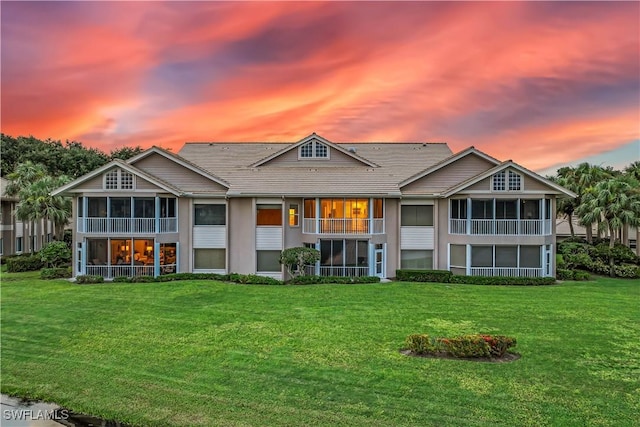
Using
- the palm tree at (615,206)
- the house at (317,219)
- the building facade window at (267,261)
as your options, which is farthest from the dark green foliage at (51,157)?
the palm tree at (615,206)

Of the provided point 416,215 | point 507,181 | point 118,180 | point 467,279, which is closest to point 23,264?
point 118,180

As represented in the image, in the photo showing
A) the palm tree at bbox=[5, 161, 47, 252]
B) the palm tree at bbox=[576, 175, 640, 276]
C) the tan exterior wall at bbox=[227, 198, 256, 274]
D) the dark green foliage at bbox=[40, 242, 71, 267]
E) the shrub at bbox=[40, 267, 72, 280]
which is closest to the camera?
the shrub at bbox=[40, 267, 72, 280]

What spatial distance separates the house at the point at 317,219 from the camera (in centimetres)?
2552

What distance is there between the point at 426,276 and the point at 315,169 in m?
11.0

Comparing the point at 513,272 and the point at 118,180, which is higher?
the point at 118,180

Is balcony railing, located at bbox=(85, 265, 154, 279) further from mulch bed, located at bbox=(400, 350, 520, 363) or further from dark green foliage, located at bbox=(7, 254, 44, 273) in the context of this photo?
mulch bed, located at bbox=(400, 350, 520, 363)

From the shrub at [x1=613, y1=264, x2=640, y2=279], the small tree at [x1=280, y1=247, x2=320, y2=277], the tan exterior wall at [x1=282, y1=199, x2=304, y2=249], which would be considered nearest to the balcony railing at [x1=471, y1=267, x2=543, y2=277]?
the shrub at [x1=613, y1=264, x2=640, y2=279]

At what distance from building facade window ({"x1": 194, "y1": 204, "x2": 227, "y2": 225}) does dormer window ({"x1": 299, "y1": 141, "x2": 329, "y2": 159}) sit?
728 centimetres

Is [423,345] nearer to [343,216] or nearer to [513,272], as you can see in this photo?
[343,216]

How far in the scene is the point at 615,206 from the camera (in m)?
28.9

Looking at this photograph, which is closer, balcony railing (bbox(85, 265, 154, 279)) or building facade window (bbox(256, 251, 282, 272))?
balcony railing (bbox(85, 265, 154, 279))

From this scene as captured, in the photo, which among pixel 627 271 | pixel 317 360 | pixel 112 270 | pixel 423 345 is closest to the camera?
pixel 317 360

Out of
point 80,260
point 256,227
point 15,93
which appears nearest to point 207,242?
point 256,227

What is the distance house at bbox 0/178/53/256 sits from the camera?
35281 mm
